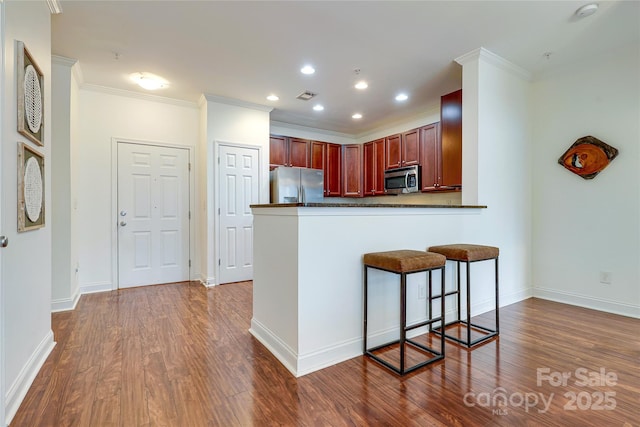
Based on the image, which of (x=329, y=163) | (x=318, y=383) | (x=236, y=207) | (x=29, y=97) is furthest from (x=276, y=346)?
(x=329, y=163)

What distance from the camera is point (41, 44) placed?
7.34 feet

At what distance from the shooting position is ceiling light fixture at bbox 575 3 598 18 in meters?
2.42

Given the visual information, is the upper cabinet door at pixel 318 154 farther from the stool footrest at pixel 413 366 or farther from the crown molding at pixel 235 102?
the stool footrest at pixel 413 366

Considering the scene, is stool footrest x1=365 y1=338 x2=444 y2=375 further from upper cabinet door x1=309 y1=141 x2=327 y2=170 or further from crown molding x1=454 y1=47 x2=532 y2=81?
upper cabinet door x1=309 y1=141 x2=327 y2=170

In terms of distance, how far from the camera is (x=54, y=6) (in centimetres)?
236

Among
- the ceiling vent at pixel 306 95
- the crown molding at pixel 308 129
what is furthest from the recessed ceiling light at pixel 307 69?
the crown molding at pixel 308 129

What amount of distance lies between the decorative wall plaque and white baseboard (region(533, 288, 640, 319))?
4.25 ft

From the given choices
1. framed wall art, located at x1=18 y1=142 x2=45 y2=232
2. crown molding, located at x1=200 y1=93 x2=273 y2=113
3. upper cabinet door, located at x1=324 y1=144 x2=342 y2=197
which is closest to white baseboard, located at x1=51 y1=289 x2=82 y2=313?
framed wall art, located at x1=18 y1=142 x2=45 y2=232

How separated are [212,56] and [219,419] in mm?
3172

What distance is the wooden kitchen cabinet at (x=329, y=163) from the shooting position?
18.8ft

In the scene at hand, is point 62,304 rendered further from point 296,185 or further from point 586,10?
point 586,10

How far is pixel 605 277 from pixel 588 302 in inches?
12.3

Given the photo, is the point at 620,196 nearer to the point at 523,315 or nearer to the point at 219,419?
the point at 523,315

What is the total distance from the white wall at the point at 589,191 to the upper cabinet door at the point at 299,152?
11.1 ft
